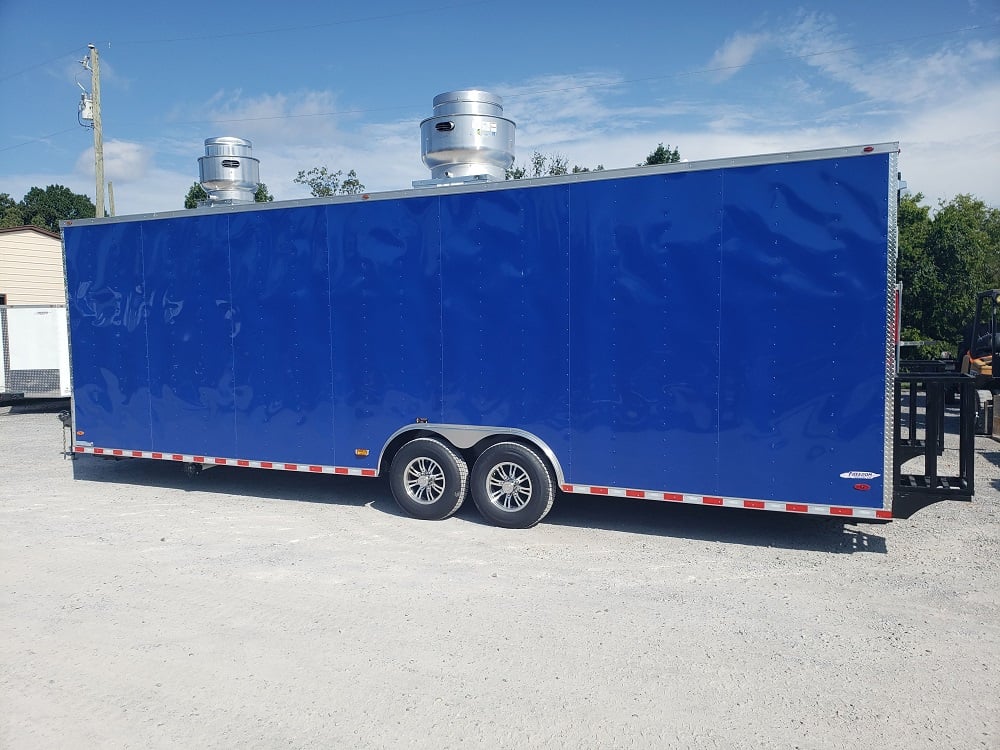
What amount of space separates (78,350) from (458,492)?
5829mm

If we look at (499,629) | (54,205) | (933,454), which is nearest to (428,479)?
(499,629)

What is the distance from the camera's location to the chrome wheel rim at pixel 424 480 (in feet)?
26.6

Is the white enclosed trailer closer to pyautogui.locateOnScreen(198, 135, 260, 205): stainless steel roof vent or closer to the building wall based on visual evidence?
the building wall

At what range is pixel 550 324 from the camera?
741 centimetres

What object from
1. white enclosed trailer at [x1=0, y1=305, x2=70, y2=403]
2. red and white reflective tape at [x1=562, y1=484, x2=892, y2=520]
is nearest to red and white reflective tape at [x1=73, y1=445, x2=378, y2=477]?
red and white reflective tape at [x1=562, y1=484, x2=892, y2=520]

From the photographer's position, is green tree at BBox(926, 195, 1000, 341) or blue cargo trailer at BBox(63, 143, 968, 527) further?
green tree at BBox(926, 195, 1000, 341)

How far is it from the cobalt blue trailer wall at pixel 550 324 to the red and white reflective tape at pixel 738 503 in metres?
0.07

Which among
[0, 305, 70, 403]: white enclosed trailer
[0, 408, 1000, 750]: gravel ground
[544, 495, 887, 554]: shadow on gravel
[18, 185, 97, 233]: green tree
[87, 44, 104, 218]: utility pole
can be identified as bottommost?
[0, 408, 1000, 750]: gravel ground

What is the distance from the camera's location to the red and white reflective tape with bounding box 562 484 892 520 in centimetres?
641

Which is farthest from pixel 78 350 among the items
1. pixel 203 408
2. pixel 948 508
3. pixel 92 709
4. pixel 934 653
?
pixel 948 508

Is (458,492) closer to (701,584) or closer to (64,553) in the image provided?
(701,584)

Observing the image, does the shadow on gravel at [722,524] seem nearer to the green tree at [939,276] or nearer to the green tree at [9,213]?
the green tree at [939,276]

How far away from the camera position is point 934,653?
4797 mm

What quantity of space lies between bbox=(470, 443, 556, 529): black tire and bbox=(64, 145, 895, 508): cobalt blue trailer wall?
25 cm
